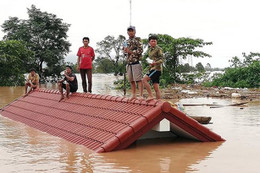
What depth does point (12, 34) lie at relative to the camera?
4419 cm

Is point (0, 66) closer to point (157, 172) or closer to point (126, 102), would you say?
point (126, 102)

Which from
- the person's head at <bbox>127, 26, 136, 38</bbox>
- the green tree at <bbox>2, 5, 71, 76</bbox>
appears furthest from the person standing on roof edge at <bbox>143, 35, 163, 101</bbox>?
the green tree at <bbox>2, 5, 71, 76</bbox>

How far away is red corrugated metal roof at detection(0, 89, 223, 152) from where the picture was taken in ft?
24.8

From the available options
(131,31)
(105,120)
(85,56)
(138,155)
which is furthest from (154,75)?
(85,56)

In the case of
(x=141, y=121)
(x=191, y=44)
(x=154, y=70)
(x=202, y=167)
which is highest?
(x=191, y=44)

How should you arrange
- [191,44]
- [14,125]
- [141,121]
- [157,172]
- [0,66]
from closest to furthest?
[157,172]
[141,121]
[14,125]
[191,44]
[0,66]

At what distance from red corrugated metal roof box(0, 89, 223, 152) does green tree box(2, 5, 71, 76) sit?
32450 mm

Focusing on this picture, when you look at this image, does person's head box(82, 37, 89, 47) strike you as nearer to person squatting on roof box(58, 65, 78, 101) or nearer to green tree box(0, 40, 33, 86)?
person squatting on roof box(58, 65, 78, 101)

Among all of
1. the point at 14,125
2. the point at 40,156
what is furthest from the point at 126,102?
the point at 14,125

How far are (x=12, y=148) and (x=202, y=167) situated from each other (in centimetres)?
374

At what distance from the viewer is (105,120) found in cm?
859

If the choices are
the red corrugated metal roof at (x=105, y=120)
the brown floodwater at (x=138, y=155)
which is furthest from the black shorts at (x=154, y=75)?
the brown floodwater at (x=138, y=155)

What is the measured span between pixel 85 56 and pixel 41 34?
33076 mm

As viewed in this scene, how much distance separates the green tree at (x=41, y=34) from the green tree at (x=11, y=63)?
538 centimetres
